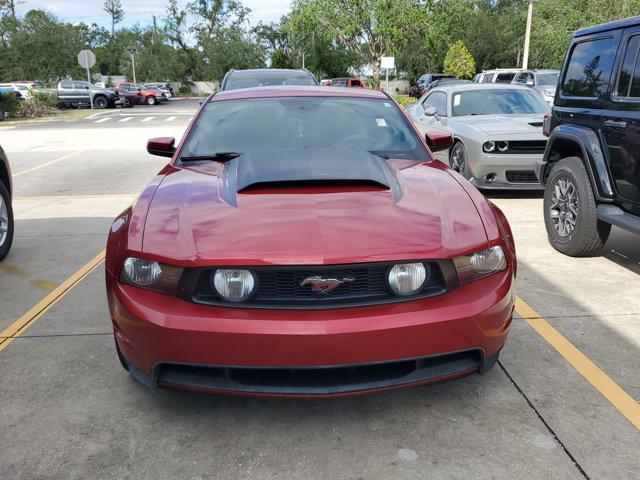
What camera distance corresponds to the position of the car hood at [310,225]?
92.4 inches

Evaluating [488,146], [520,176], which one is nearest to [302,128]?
[488,146]

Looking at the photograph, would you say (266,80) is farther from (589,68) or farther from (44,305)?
(44,305)

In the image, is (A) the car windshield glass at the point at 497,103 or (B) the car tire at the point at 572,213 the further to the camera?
(A) the car windshield glass at the point at 497,103

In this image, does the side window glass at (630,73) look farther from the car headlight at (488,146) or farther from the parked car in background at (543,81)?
the parked car in background at (543,81)

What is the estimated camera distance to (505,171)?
7312 millimetres

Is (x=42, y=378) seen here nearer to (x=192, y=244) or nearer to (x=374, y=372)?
(x=192, y=244)

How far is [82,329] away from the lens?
369cm

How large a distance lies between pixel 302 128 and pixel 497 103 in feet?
18.7

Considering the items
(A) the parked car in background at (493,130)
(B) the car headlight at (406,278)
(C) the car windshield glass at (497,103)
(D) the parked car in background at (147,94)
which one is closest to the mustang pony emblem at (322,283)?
(B) the car headlight at (406,278)

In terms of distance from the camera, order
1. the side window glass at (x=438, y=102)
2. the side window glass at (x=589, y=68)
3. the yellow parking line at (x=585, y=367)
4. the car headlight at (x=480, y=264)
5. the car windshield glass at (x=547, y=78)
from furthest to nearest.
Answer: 1. the car windshield glass at (x=547, y=78)
2. the side window glass at (x=438, y=102)
3. the side window glass at (x=589, y=68)
4. the yellow parking line at (x=585, y=367)
5. the car headlight at (x=480, y=264)

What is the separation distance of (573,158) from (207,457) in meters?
4.11

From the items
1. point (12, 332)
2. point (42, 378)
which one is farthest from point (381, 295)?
point (12, 332)

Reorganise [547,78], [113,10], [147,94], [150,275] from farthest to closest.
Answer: [113,10], [147,94], [547,78], [150,275]

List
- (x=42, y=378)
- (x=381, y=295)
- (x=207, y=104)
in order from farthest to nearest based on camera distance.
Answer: (x=207, y=104) < (x=42, y=378) < (x=381, y=295)
